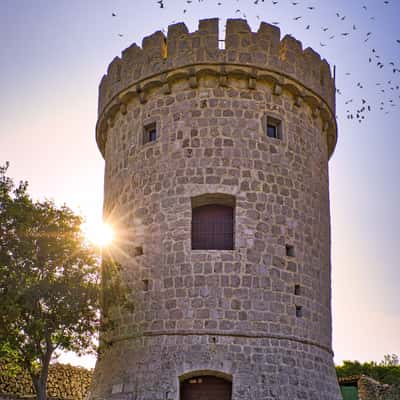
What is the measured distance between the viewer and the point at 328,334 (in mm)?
14977

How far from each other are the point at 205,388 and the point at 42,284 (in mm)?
3848

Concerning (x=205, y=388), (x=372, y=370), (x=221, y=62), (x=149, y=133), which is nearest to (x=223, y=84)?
(x=221, y=62)

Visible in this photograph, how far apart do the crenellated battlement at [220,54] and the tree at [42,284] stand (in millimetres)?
4025

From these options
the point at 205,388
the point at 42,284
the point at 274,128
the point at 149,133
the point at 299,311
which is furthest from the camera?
the point at 149,133

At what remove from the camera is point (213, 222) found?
1436 centimetres

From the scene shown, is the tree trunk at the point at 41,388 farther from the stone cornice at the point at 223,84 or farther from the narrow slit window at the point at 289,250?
the stone cornice at the point at 223,84

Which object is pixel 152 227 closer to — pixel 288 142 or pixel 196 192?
pixel 196 192

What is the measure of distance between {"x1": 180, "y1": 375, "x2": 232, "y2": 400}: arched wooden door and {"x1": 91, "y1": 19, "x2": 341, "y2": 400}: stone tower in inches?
0.8

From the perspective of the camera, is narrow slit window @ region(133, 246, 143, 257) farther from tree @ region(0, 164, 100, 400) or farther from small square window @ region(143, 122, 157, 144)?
small square window @ region(143, 122, 157, 144)

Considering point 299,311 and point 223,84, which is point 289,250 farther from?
point 223,84

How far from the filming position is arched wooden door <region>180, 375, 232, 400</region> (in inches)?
523

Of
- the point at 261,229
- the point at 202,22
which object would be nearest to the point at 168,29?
the point at 202,22

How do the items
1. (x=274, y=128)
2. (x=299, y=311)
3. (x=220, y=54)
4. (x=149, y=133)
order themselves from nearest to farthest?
(x=299, y=311)
(x=220, y=54)
(x=274, y=128)
(x=149, y=133)

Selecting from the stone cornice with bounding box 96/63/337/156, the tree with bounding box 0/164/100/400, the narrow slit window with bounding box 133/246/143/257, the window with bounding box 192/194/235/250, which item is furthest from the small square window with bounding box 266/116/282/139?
the tree with bounding box 0/164/100/400
